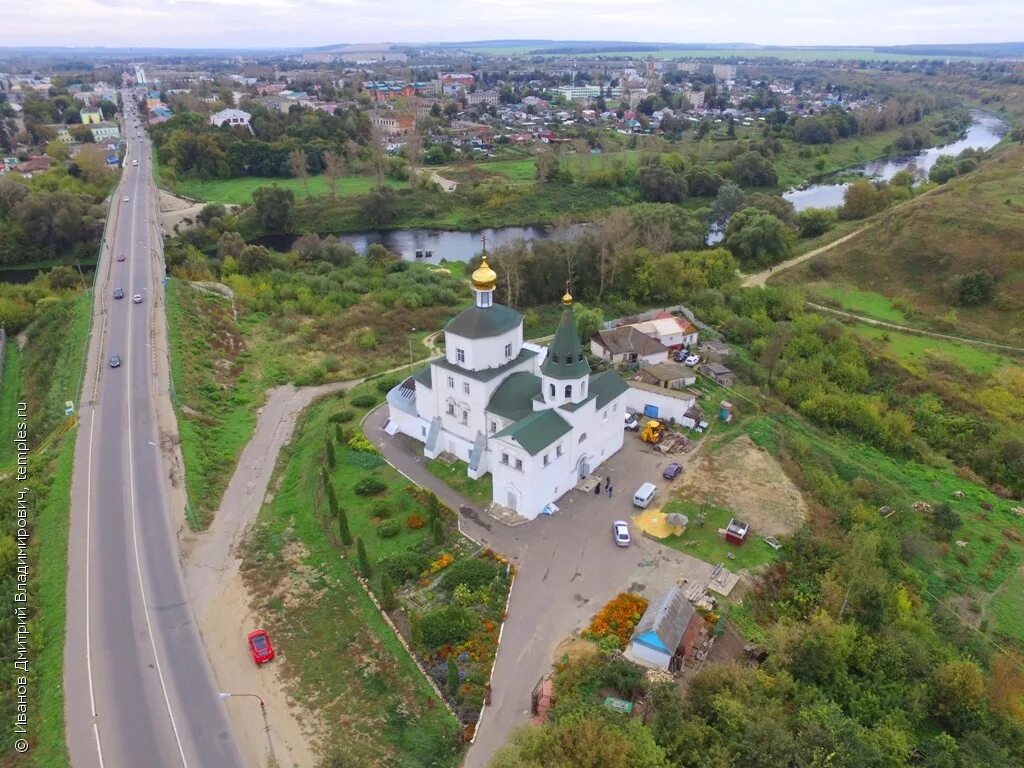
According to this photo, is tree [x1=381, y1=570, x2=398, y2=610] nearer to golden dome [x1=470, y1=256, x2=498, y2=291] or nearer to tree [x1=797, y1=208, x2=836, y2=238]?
golden dome [x1=470, y1=256, x2=498, y2=291]

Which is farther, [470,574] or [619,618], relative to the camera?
[470,574]

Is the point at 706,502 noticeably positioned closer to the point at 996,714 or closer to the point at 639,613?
the point at 639,613

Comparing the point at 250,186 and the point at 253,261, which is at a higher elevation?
the point at 250,186

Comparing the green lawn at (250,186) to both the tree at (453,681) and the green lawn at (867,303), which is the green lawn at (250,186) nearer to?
the green lawn at (867,303)

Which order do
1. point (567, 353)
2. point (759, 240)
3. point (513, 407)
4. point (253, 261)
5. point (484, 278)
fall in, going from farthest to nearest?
point (759, 240), point (253, 261), point (513, 407), point (484, 278), point (567, 353)

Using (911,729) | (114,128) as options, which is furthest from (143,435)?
(114,128)

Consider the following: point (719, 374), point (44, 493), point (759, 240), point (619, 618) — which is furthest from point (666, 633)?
point (759, 240)

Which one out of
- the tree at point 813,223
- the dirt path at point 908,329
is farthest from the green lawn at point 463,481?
the tree at point 813,223

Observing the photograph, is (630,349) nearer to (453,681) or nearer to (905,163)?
(453,681)
